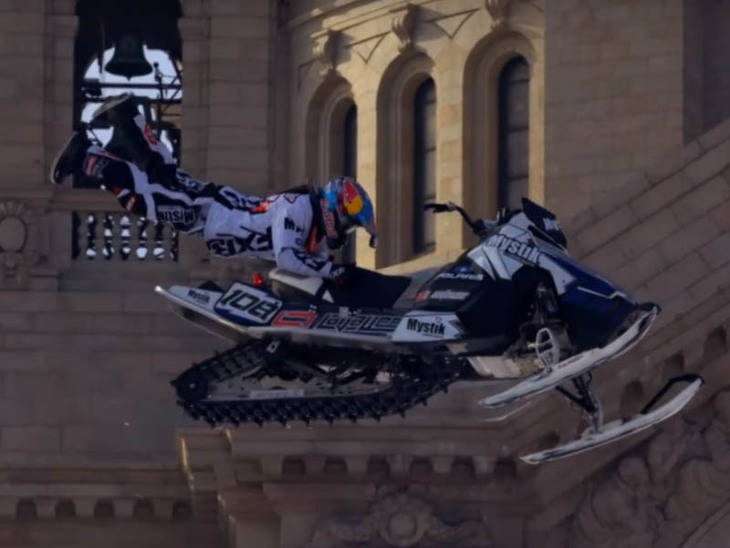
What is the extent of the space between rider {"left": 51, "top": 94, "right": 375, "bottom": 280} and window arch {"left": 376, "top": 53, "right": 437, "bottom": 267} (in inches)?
842

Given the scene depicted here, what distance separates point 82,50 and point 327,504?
12.9m

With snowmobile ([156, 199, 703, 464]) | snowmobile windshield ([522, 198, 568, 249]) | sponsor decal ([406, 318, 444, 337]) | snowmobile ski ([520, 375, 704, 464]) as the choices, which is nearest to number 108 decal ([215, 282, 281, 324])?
snowmobile ([156, 199, 703, 464])

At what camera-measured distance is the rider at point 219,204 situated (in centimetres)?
3978

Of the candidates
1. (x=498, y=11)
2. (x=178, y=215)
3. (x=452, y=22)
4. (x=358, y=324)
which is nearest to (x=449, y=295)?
(x=358, y=324)

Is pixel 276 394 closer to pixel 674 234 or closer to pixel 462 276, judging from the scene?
pixel 462 276

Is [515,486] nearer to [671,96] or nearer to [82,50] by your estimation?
[671,96]

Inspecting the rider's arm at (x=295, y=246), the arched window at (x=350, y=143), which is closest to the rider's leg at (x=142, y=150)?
the rider's arm at (x=295, y=246)

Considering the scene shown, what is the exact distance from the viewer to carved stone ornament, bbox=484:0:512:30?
59.9 metres

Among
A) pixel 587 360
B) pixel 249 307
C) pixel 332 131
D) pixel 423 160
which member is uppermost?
pixel 332 131

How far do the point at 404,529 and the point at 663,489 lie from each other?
9.54ft

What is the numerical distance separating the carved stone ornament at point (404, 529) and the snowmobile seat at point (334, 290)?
12.0 meters

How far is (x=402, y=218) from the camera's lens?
61.8 meters

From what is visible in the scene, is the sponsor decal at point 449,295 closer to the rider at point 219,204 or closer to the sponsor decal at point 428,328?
the sponsor decal at point 428,328

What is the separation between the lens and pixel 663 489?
52219 mm
